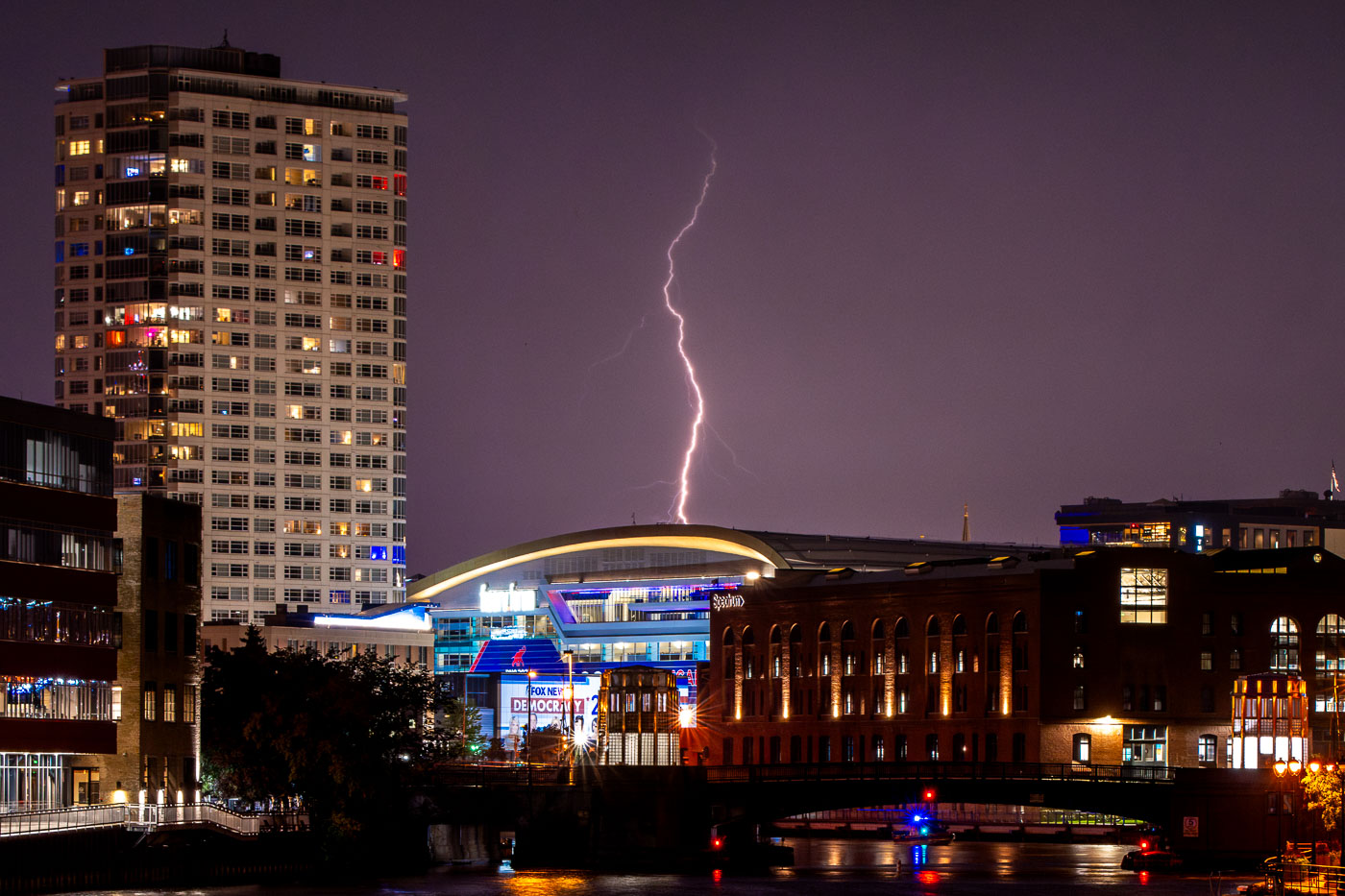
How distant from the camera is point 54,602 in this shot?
10544 centimetres

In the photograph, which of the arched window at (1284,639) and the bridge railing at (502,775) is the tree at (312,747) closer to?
the bridge railing at (502,775)

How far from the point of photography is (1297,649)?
165 meters

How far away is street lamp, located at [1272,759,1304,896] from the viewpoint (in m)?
89.3

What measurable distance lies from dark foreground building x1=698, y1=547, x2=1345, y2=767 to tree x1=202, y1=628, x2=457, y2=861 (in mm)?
51917

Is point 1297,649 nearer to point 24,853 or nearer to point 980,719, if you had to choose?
point 980,719

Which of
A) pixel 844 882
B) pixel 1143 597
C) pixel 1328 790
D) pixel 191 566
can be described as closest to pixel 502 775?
pixel 844 882

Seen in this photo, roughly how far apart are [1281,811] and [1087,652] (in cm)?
4407

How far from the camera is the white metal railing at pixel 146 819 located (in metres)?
95.7

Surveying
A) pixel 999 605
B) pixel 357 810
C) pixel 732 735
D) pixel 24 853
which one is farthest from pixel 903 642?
pixel 24 853

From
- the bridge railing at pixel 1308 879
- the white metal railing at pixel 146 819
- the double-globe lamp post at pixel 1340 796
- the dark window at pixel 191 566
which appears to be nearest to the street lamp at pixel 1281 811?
the bridge railing at pixel 1308 879

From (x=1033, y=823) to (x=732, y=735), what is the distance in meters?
28.4

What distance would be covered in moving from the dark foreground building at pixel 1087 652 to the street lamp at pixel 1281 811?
105 feet

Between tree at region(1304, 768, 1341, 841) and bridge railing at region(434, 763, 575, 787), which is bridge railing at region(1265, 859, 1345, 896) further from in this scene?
bridge railing at region(434, 763, 575, 787)

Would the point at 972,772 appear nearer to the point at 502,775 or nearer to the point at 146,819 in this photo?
the point at 502,775
